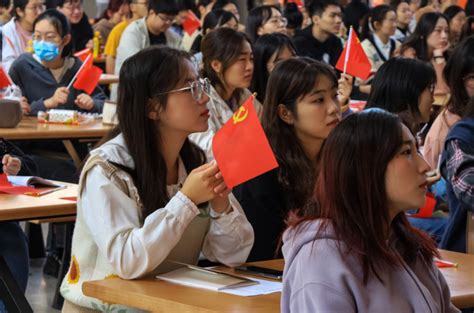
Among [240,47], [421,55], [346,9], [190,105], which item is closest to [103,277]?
[190,105]

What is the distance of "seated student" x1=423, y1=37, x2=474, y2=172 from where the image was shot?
4.00 meters

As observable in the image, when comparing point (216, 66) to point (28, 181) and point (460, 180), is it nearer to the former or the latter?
point (28, 181)

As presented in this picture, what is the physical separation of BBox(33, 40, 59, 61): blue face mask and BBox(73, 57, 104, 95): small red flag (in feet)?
0.70

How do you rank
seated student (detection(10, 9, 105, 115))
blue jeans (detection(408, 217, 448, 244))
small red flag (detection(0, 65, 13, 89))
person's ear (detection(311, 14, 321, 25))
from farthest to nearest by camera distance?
person's ear (detection(311, 14, 321, 25))
seated student (detection(10, 9, 105, 115))
small red flag (detection(0, 65, 13, 89))
blue jeans (detection(408, 217, 448, 244))

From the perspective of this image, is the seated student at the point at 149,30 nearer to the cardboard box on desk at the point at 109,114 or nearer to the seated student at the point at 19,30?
the seated student at the point at 19,30

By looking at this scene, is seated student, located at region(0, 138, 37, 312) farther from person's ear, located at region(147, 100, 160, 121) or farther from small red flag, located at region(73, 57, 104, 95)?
small red flag, located at region(73, 57, 104, 95)

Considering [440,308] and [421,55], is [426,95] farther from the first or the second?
[421,55]

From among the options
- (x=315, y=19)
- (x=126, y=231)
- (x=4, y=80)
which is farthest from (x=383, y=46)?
(x=126, y=231)

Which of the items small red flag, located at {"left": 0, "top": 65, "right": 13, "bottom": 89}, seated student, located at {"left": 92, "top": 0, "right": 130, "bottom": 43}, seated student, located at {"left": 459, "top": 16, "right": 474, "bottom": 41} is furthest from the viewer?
seated student, located at {"left": 92, "top": 0, "right": 130, "bottom": 43}

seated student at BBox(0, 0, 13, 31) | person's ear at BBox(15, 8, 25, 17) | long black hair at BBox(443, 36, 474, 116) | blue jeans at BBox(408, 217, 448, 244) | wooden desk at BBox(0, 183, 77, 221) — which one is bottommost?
seated student at BBox(0, 0, 13, 31)

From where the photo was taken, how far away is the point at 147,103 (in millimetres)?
2758

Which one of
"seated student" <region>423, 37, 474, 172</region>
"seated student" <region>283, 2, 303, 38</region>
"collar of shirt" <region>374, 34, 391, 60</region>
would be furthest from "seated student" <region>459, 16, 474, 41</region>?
"seated student" <region>423, 37, 474, 172</region>

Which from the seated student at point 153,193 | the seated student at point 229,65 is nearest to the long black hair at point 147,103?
the seated student at point 153,193

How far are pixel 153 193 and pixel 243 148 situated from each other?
0.41 meters
